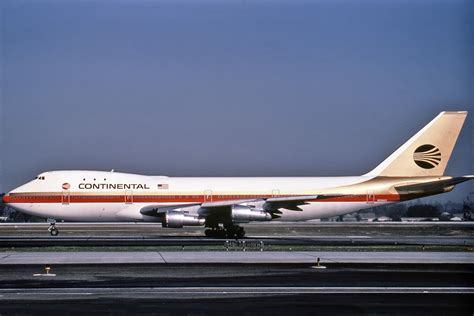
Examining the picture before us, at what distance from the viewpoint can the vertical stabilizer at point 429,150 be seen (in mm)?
48969

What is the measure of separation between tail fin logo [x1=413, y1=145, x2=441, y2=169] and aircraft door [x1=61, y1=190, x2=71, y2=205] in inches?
871

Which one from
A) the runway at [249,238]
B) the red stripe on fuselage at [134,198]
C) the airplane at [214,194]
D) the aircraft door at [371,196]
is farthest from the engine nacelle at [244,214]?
the aircraft door at [371,196]

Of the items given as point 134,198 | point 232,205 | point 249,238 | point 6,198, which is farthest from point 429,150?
point 6,198

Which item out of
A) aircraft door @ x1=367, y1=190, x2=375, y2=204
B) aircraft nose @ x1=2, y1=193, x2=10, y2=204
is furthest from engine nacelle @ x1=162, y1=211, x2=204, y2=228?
aircraft door @ x1=367, y1=190, x2=375, y2=204

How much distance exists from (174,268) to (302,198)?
69.2 feet

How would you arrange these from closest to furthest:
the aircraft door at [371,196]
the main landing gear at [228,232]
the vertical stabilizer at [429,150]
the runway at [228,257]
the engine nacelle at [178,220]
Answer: the runway at [228,257] → the engine nacelle at [178,220] → the main landing gear at [228,232] → the aircraft door at [371,196] → the vertical stabilizer at [429,150]

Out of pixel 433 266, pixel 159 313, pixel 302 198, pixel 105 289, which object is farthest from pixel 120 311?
pixel 302 198

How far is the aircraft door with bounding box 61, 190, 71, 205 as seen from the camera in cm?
4603

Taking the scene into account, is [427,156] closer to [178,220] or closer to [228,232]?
[228,232]

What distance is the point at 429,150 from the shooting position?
162 ft

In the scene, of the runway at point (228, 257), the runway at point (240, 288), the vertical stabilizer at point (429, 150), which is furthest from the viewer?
the vertical stabilizer at point (429, 150)

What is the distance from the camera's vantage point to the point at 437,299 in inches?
682

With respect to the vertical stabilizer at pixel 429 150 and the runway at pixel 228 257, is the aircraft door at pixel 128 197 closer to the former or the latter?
the runway at pixel 228 257

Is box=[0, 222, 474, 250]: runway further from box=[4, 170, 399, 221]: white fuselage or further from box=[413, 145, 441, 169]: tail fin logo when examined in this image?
box=[413, 145, 441, 169]: tail fin logo
